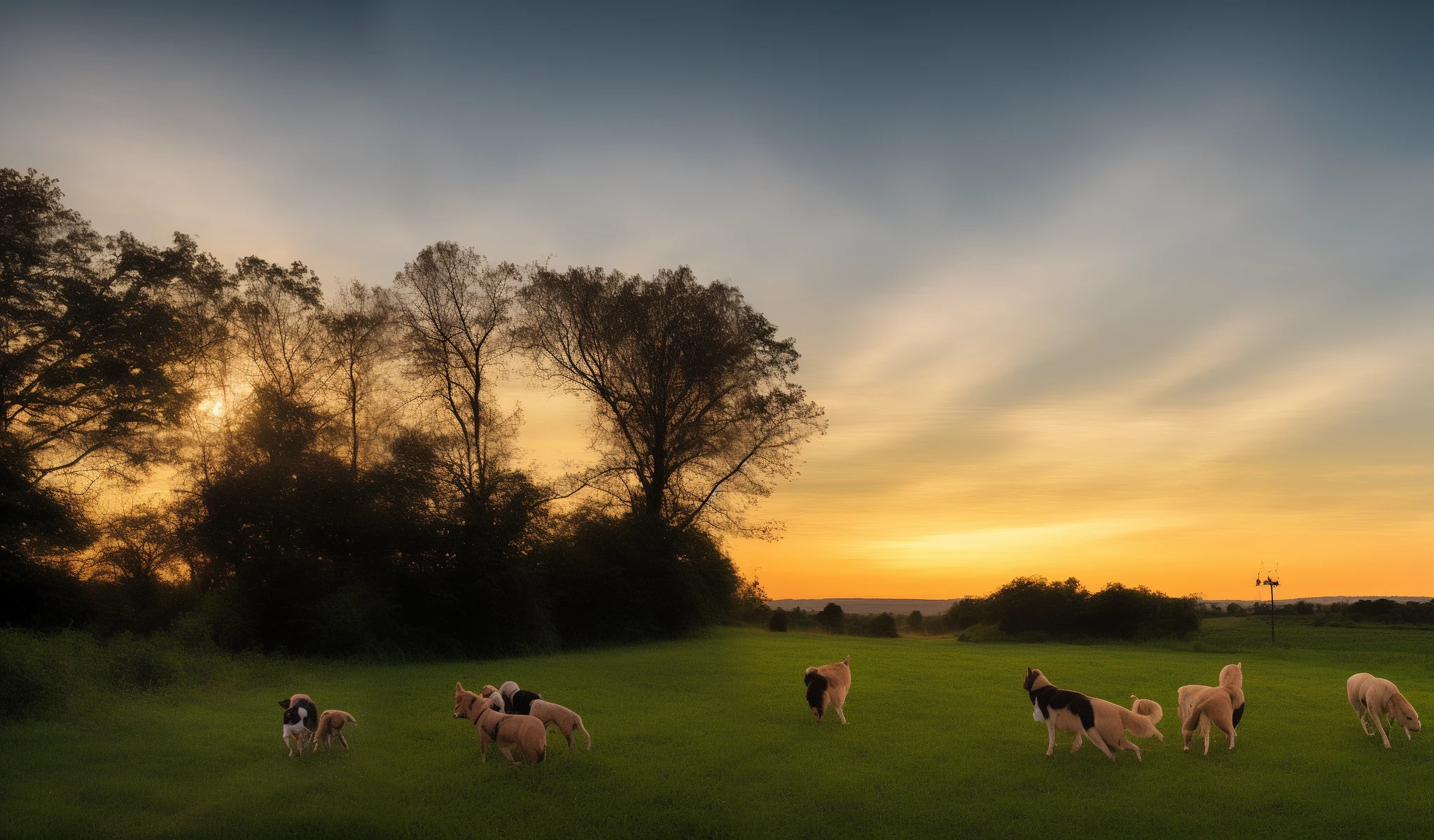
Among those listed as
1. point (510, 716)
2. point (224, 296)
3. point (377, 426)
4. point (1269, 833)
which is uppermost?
point (224, 296)

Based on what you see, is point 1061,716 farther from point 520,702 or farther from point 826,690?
point 520,702

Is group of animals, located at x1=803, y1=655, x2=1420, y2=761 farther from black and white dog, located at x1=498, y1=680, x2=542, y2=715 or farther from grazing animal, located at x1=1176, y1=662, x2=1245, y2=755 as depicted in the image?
black and white dog, located at x1=498, y1=680, x2=542, y2=715

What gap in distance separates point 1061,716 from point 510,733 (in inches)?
285

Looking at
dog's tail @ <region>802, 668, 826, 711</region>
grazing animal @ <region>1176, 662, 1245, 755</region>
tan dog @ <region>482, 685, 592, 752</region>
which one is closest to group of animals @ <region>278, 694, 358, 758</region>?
tan dog @ <region>482, 685, 592, 752</region>

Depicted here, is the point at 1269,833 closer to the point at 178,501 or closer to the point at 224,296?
the point at 178,501

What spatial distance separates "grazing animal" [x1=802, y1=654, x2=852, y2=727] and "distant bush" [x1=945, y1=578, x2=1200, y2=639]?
34.8 metres

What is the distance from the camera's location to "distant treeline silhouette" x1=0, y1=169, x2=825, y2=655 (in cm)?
2472

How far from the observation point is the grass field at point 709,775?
8391 mm

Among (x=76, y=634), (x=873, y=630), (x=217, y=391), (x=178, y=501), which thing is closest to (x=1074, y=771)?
(x=76, y=634)

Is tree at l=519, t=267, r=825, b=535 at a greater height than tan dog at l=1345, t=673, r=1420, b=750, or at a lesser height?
greater

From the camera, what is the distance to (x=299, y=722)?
1095 cm

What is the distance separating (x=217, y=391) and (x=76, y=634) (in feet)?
46.0

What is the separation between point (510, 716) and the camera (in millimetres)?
10195

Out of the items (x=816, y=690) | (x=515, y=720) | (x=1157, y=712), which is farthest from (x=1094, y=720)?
(x=515, y=720)
